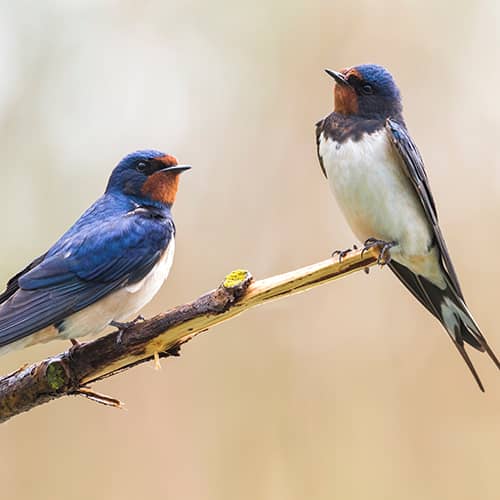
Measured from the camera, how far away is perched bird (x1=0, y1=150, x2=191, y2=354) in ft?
5.95

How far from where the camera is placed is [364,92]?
81.5 inches

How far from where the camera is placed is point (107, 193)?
7.07 feet

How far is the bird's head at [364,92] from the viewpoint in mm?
2059

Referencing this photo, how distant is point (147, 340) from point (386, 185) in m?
0.64

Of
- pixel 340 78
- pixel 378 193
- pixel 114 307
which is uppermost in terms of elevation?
pixel 340 78

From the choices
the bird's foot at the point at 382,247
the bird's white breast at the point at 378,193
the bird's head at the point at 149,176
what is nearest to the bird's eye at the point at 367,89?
the bird's white breast at the point at 378,193

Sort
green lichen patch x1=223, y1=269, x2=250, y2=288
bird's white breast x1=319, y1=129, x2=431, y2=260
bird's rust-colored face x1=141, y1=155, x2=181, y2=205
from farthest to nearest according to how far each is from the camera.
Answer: bird's rust-colored face x1=141, y1=155, x2=181, y2=205, bird's white breast x1=319, y1=129, x2=431, y2=260, green lichen patch x1=223, y1=269, x2=250, y2=288

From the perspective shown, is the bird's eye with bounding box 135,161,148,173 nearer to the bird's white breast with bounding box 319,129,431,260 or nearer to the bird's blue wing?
the bird's blue wing

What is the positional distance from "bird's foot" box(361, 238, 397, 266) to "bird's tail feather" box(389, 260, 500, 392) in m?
0.16

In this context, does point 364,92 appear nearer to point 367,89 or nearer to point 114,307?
point 367,89

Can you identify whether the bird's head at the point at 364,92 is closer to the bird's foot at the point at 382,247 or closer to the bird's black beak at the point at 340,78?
the bird's black beak at the point at 340,78

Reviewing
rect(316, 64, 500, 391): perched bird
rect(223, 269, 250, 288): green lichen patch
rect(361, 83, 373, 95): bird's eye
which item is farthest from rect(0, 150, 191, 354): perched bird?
rect(361, 83, 373, 95): bird's eye

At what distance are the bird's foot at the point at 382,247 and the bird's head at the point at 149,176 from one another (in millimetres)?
472

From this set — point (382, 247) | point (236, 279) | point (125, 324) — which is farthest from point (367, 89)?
point (125, 324)
